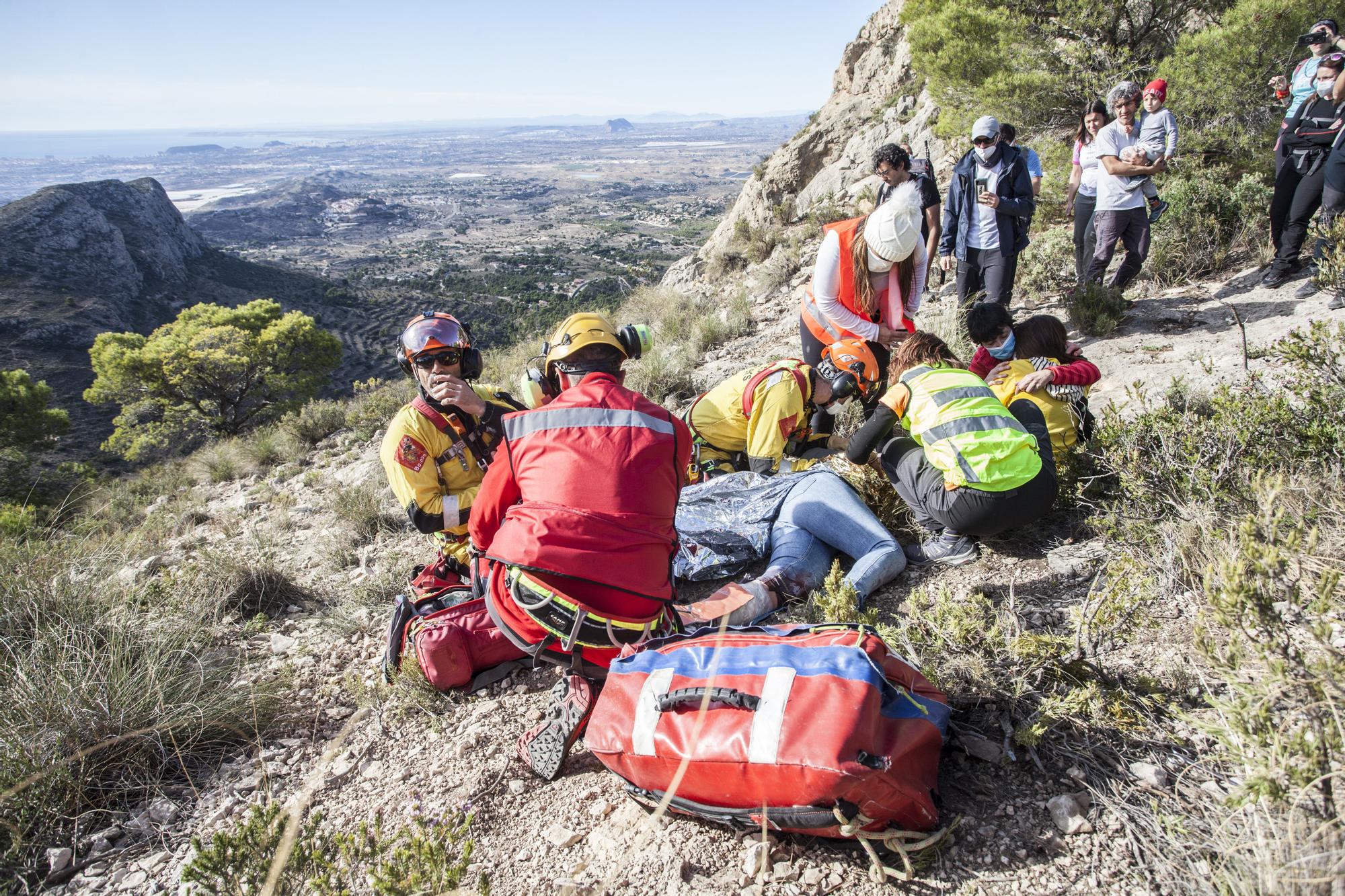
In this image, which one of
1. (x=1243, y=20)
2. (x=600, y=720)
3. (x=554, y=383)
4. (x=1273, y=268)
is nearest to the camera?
(x=600, y=720)

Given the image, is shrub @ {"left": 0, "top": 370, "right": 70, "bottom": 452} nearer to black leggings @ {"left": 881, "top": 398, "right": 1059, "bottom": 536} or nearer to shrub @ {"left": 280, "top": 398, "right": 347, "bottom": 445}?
shrub @ {"left": 280, "top": 398, "right": 347, "bottom": 445}

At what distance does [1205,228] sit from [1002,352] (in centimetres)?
402

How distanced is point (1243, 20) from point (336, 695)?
9.74 metres

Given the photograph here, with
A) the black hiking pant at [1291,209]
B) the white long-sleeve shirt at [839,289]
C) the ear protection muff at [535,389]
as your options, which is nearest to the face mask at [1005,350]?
the white long-sleeve shirt at [839,289]

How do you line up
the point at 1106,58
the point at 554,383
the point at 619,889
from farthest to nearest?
the point at 1106,58 < the point at 554,383 < the point at 619,889

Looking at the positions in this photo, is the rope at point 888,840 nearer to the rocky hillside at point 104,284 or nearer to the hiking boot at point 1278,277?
the hiking boot at point 1278,277

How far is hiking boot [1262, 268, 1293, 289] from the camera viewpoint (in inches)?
200

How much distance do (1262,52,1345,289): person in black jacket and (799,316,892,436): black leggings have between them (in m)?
3.64

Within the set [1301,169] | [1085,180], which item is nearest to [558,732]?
[1085,180]

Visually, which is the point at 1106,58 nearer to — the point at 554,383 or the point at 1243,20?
the point at 1243,20

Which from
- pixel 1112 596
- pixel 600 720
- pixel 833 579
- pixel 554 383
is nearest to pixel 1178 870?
pixel 1112 596

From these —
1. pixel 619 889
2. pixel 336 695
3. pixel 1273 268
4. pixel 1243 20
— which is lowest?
pixel 336 695

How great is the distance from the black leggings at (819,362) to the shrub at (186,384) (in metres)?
22.3

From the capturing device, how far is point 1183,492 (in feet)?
8.46
